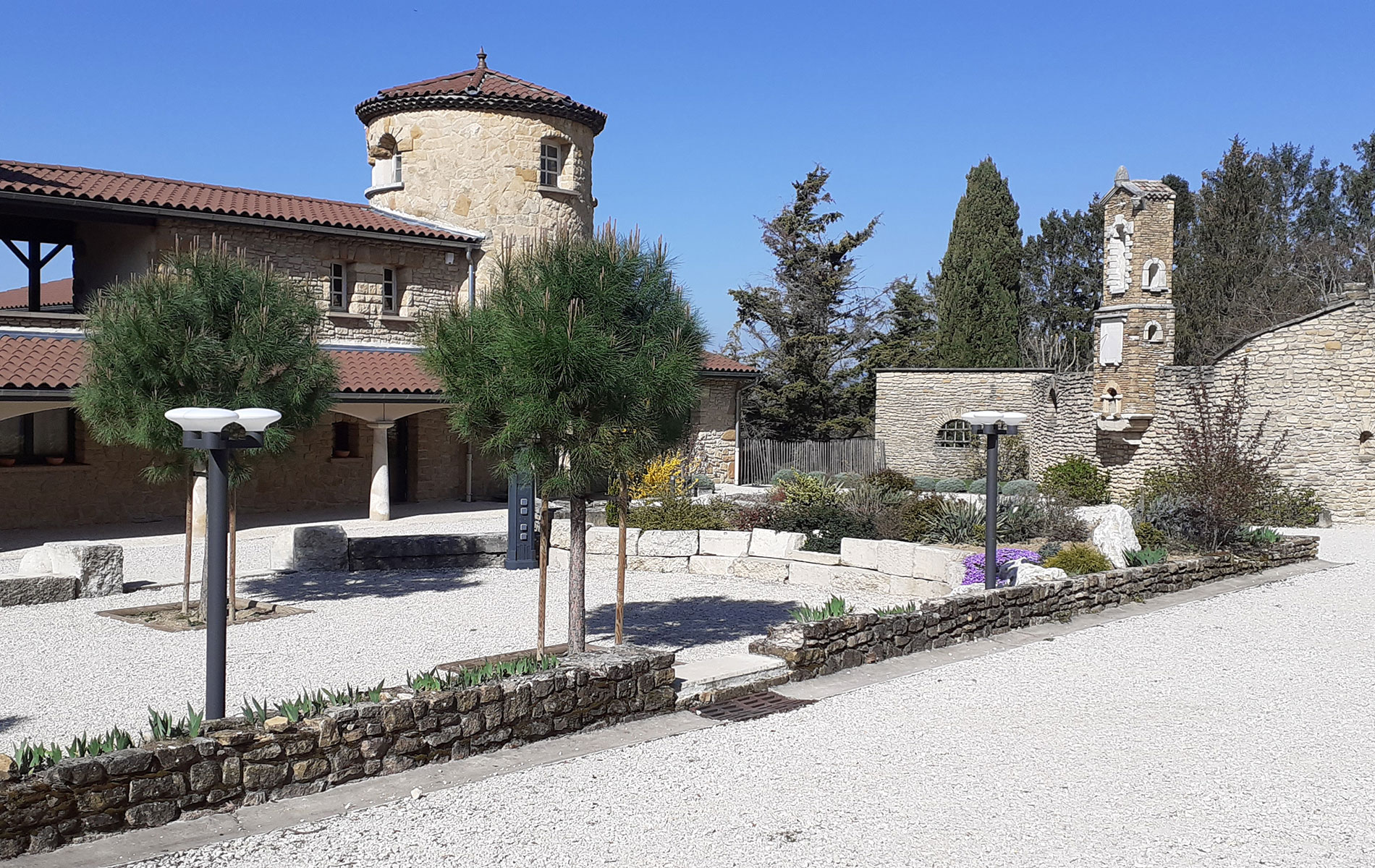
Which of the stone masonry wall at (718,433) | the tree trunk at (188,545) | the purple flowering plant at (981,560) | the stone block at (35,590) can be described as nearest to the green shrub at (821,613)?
the purple flowering plant at (981,560)

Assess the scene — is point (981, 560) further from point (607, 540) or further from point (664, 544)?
point (607, 540)

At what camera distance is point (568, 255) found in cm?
781

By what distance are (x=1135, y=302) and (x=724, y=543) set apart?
441 inches

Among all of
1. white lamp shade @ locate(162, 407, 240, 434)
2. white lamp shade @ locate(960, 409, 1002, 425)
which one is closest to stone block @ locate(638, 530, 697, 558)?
white lamp shade @ locate(960, 409, 1002, 425)

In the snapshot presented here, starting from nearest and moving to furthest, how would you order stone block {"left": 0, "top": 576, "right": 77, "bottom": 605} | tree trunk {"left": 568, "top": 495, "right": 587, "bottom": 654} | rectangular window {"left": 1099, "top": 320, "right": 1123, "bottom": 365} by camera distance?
tree trunk {"left": 568, "top": 495, "right": 587, "bottom": 654} < stone block {"left": 0, "top": 576, "right": 77, "bottom": 605} < rectangular window {"left": 1099, "top": 320, "right": 1123, "bottom": 365}

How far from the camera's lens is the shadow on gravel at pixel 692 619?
33.4ft

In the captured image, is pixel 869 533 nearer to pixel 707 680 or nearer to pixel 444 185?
pixel 707 680

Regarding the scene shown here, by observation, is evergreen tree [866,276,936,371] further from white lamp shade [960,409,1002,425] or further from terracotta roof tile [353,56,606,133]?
white lamp shade [960,409,1002,425]

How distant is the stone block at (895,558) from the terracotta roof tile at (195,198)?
38.6 feet

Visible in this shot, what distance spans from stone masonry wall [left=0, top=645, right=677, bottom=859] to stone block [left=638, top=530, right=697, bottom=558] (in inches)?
276

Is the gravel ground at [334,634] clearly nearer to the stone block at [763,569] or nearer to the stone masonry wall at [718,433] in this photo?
the stone block at [763,569]

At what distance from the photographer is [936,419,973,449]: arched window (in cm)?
2855

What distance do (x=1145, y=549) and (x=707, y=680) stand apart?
7572 mm

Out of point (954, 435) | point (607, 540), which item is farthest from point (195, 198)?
point (954, 435)
